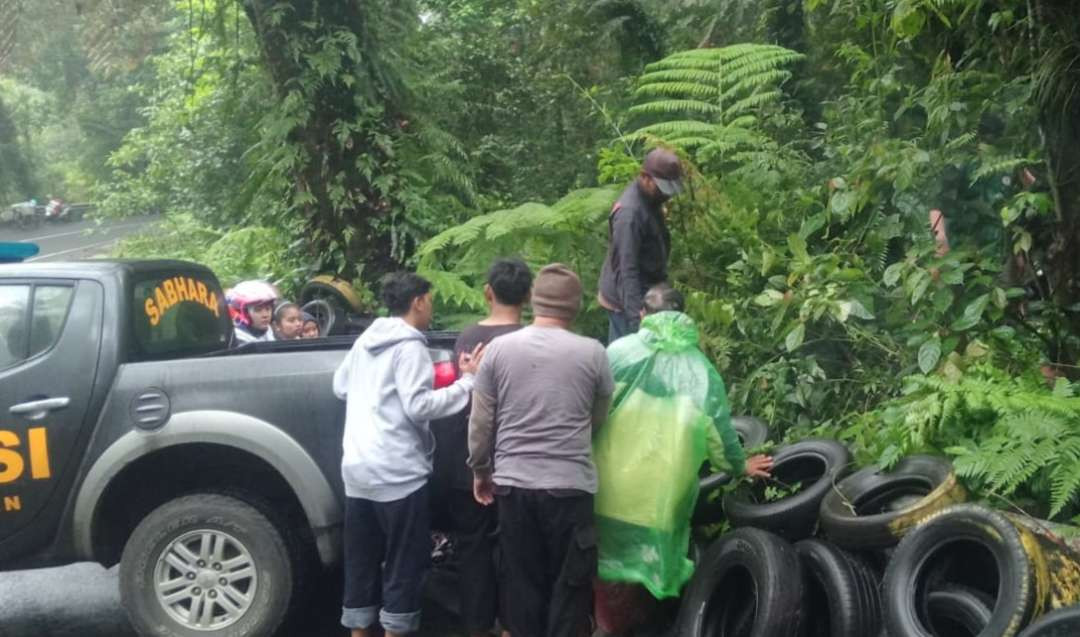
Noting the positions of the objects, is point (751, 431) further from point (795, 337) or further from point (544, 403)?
point (544, 403)

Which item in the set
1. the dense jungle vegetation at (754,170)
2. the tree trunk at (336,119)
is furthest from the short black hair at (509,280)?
the tree trunk at (336,119)

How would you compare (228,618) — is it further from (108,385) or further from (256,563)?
(108,385)

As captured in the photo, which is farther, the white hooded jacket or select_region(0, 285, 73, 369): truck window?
select_region(0, 285, 73, 369): truck window

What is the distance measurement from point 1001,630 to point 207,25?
8.44 metres

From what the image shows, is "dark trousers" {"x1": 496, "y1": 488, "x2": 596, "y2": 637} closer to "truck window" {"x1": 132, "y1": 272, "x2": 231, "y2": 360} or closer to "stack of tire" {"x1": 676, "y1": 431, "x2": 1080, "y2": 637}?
"stack of tire" {"x1": 676, "y1": 431, "x2": 1080, "y2": 637}

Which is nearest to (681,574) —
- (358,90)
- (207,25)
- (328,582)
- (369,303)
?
(328,582)

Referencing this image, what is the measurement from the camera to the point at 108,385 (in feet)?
18.7

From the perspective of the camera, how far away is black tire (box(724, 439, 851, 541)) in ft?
17.3

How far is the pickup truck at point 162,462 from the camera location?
553 cm

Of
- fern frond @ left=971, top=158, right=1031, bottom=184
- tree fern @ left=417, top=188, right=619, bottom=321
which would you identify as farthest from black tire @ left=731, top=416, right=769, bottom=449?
tree fern @ left=417, top=188, right=619, bottom=321

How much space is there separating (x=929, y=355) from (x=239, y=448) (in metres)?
3.36

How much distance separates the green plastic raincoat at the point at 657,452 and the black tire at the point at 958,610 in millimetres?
1024

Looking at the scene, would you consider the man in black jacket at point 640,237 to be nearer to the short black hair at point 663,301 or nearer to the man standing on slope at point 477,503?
the short black hair at point 663,301

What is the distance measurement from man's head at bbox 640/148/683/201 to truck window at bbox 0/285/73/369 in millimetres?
3066
